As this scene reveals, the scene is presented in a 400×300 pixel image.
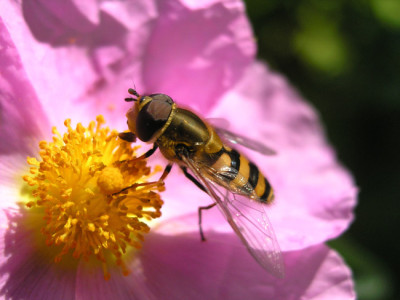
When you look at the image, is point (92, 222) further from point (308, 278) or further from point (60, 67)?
point (308, 278)

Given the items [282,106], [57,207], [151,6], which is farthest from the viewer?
[282,106]

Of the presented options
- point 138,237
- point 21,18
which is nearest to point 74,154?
point 138,237

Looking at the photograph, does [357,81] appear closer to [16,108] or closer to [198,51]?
[198,51]

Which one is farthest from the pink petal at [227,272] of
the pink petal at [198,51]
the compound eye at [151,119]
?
the pink petal at [198,51]

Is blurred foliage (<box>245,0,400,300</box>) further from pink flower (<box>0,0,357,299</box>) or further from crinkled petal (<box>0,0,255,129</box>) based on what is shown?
crinkled petal (<box>0,0,255,129</box>)

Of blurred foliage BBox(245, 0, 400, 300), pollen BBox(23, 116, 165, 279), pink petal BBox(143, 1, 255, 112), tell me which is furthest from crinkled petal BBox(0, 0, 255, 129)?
blurred foliage BBox(245, 0, 400, 300)

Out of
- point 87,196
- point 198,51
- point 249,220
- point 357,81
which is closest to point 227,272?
point 249,220
